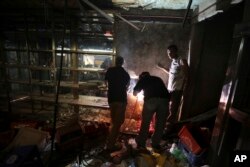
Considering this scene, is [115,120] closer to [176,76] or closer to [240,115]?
[176,76]

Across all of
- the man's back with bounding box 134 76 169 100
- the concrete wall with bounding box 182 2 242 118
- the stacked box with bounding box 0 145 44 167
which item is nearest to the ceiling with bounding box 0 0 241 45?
the concrete wall with bounding box 182 2 242 118

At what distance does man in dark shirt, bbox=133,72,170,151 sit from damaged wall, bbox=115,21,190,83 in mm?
1387

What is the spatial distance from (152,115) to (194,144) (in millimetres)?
1162

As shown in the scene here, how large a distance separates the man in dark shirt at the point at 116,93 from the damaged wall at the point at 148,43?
1.41 m

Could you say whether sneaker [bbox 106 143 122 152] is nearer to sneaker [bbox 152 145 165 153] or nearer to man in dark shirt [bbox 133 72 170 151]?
man in dark shirt [bbox 133 72 170 151]

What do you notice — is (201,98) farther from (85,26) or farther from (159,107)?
(85,26)

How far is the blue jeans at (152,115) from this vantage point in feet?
14.5

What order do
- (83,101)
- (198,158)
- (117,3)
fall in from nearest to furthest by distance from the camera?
(198,158) → (117,3) → (83,101)

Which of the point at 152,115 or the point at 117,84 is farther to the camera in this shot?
the point at 152,115

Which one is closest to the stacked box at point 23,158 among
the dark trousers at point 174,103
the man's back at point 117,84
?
the man's back at point 117,84

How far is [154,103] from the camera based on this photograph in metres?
4.41

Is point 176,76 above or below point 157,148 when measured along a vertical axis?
above

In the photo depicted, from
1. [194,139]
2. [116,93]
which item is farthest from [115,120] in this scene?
[194,139]

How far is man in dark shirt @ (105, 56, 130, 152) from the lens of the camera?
4418 millimetres
